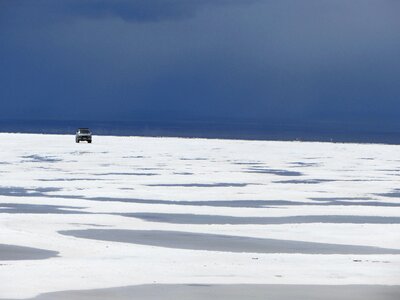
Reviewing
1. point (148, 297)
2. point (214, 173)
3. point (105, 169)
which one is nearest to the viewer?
point (148, 297)

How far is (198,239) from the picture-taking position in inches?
701

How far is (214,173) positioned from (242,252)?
82.0 feet

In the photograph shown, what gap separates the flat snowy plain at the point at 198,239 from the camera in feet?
41.5

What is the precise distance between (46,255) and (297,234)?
5064 mm

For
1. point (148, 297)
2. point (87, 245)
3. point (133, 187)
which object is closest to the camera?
point (148, 297)

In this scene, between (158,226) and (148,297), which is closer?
(148,297)

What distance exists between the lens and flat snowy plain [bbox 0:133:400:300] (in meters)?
12.6

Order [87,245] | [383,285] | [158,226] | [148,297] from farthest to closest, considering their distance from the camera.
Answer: [158,226] → [87,245] → [383,285] → [148,297]

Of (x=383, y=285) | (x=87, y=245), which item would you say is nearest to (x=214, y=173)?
(x=87, y=245)

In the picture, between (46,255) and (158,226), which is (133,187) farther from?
(46,255)

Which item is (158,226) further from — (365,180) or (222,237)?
(365,180)

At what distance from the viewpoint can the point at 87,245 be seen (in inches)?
656

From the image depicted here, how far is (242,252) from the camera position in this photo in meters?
16.0

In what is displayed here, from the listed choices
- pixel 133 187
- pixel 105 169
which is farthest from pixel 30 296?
pixel 105 169
